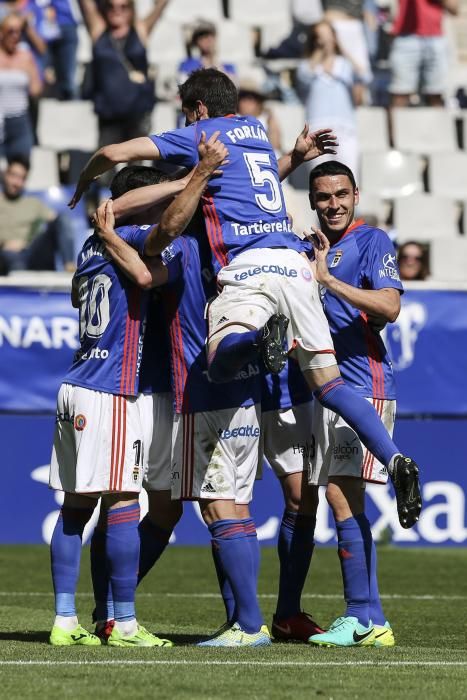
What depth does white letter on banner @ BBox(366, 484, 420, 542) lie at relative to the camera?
11.1 metres

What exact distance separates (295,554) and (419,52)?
36.1 ft

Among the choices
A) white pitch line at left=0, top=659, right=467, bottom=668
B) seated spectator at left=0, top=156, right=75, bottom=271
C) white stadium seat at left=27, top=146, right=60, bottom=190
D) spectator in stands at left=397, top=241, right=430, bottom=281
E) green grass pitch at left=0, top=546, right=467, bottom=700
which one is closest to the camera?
green grass pitch at left=0, top=546, right=467, bottom=700

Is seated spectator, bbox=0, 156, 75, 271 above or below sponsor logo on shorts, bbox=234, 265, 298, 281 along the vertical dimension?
above

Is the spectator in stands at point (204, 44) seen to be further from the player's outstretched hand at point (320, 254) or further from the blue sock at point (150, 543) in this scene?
the blue sock at point (150, 543)

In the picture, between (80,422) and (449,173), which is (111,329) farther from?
(449,173)

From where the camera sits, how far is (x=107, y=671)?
5.09 m

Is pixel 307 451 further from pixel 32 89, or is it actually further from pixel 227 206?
pixel 32 89

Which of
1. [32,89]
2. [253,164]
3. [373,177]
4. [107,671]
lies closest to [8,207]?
[32,89]

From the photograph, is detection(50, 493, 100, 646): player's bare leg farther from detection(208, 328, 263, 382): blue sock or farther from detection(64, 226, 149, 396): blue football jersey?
detection(208, 328, 263, 382): blue sock

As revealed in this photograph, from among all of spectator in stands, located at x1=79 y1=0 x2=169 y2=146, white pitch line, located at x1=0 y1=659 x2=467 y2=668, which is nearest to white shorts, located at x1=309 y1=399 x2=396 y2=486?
white pitch line, located at x1=0 y1=659 x2=467 y2=668

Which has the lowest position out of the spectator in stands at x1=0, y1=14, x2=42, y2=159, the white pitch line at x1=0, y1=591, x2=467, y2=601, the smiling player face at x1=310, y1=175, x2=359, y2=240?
the white pitch line at x1=0, y1=591, x2=467, y2=601

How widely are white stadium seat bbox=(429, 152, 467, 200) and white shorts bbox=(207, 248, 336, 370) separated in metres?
11.0

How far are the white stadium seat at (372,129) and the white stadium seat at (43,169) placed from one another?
364 centimetres

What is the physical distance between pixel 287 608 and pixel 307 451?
0.72 meters
